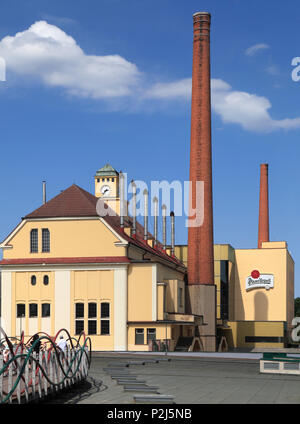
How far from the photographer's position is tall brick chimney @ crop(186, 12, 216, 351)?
65062 millimetres

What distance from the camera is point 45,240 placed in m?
59.1

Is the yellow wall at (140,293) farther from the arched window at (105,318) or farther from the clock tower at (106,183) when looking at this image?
the clock tower at (106,183)

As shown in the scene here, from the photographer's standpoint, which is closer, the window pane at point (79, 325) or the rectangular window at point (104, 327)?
the rectangular window at point (104, 327)

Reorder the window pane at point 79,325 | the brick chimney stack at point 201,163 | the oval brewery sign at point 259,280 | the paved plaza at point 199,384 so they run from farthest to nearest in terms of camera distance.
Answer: the oval brewery sign at point 259,280
the brick chimney stack at point 201,163
the window pane at point 79,325
the paved plaza at point 199,384

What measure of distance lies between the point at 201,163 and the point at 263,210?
32.9 m

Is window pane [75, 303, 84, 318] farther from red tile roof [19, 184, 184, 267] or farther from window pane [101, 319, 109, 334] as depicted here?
red tile roof [19, 184, 184, 267]

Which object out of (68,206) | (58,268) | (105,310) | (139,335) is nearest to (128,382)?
(139,335)

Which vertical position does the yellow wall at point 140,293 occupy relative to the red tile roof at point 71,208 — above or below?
below

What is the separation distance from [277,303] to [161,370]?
54.3 metres

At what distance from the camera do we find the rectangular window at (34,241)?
59.1 metres

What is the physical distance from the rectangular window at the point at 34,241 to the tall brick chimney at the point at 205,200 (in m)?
14.7

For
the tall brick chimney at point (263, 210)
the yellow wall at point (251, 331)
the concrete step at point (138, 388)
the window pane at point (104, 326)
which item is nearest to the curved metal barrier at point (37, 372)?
the concrete step at point (138, 388)
